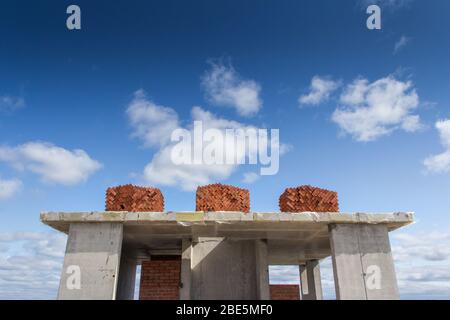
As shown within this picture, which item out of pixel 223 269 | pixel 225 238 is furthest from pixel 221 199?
pixel 223 269

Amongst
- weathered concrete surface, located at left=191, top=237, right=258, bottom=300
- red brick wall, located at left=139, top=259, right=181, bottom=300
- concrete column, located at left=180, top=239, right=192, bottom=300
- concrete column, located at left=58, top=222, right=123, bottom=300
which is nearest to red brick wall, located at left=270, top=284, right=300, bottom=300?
red brick wall, located at left=139, top=259, right=181, bottom=300

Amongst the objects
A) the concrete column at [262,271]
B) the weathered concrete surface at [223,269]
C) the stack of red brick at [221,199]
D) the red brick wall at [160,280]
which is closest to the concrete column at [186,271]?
the weathered concrete surface at [223,269]

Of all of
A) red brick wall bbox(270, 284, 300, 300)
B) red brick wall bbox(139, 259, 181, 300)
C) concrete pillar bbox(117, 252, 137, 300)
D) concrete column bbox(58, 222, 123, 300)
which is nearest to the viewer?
concrete column bbox(58, 222, 123, 300)

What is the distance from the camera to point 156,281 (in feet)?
40.9

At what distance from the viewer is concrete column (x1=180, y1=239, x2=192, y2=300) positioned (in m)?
10.3

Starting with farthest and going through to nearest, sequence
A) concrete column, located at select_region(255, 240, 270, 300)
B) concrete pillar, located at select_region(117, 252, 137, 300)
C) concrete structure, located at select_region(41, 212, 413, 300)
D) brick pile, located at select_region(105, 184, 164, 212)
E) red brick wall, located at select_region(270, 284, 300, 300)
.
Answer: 1. red brick wall, located at select_region(270, 284, 300, 300)
2. concrete pillar, located at select_region(117, 252, 137, 300)
3. concrete column, located at select_region(255, 240, 270, 300)
4. brick pile, located at select_region(105, 184, 164, 212)
5. concrete structure, located at select_region(41, 212, 413, 300)

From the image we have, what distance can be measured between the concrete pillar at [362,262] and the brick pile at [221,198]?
2.72 metres

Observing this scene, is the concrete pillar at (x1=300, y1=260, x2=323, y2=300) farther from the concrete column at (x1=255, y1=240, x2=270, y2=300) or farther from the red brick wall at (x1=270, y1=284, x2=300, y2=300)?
the concrete column at (x1=255, y1=240, x2=270, y2=300)

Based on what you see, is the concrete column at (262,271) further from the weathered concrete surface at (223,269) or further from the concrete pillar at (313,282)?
the concrete pillar at (313,282)

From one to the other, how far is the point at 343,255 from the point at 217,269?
13.4 ft

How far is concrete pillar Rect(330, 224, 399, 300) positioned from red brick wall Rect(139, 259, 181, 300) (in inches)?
231

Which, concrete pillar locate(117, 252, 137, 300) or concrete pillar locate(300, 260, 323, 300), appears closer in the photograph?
concrete pillar locate(117, 252, 137, 300)
